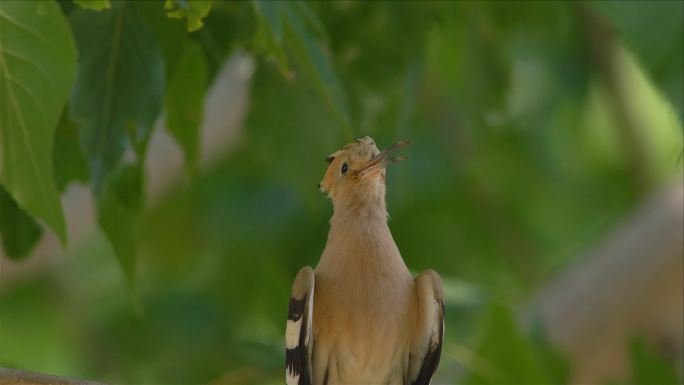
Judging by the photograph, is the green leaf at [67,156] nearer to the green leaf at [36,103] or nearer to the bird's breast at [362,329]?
the green leaf at [36,103]

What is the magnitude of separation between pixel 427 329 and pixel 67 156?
1.09 m

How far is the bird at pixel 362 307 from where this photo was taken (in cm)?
314

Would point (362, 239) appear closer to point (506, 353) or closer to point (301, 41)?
point (301, 41)

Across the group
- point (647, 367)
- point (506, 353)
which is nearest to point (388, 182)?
point (506, 353)

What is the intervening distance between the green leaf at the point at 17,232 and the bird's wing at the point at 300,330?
779 mm

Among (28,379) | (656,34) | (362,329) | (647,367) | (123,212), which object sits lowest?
(28,379)

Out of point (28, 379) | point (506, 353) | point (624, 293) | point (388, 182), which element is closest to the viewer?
point (28, 379)

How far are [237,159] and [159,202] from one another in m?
0.56

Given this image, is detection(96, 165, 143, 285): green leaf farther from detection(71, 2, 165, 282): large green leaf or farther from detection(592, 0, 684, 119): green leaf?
detection(592, 0, 684, 119): green leaf

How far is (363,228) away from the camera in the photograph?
3289mm

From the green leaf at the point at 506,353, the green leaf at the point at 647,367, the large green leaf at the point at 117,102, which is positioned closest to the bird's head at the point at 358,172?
the large green leaf at the point at 117,102

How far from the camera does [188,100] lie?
348cm

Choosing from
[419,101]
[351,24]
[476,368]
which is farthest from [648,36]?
[419,101]

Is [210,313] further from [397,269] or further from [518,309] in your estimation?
[397,269]
